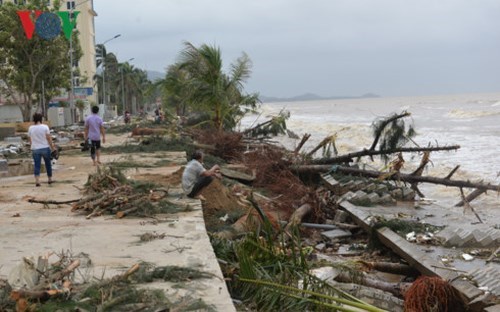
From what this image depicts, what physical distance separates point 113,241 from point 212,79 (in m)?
16.8

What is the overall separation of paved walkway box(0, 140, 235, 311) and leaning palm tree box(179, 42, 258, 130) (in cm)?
1288

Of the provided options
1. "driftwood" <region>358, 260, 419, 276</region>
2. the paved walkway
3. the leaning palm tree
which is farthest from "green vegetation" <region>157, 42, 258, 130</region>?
"driftwood" <region>358, 260, 419, 276</region>

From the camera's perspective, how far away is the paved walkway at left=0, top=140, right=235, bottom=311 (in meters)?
5.28

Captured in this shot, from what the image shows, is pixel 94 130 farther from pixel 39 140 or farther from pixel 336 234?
pixel 336 234

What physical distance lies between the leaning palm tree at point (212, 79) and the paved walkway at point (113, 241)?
12.9 m

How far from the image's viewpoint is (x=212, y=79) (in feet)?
76.0

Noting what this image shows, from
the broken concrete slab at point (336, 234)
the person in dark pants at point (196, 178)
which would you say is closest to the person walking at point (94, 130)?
the person in dark pants at point (196, 178)

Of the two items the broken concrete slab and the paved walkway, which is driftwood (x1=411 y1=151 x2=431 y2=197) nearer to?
the broken concrete slab

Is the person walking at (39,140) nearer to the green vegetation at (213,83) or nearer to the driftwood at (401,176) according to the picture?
the driftwood at (401,176)

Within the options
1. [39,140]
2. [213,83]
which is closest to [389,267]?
[39,140]

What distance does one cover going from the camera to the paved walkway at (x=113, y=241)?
17.3 feet

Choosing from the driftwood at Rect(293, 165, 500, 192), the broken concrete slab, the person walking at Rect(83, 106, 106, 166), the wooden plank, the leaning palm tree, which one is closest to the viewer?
the wooden plank

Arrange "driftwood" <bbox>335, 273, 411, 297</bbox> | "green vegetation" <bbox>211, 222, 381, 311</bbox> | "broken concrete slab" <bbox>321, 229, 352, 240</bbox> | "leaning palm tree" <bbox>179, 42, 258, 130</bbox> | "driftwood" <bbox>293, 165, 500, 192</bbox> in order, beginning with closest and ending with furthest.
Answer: "green vegetation" <bbox>211, 222, 381, 311</bbox>
"driftwood" <bbox>335, 273, 411, 297</bbox>
"broken concrete slab" <bbox>321, 229, 352, 240</bbox>
"driftwood" <bbox>293, 165, 500, 192</bbox>
"leaning palm tree" <bbox>179, 42, 258, 130</bbox>

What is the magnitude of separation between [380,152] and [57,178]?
7.96 meters
